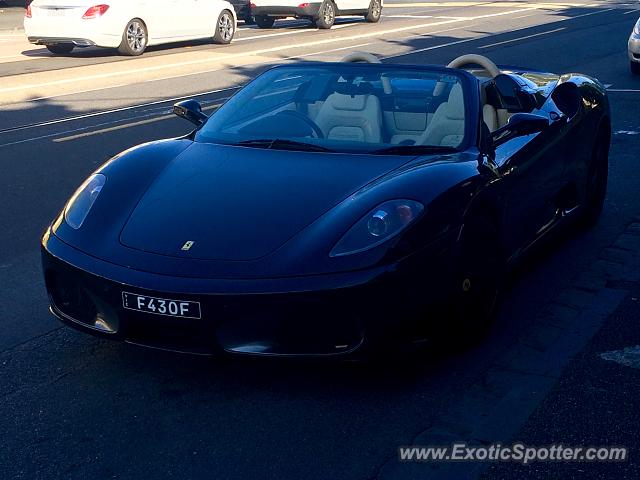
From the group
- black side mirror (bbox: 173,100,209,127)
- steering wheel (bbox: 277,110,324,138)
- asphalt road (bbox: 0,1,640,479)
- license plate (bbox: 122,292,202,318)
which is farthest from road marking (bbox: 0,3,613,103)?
license plate (bbox: 122,292,202,318)

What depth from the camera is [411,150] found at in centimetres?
525

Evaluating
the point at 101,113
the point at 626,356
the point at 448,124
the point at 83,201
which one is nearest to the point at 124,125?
the point at 101,113

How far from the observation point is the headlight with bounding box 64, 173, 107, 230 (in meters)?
4.81

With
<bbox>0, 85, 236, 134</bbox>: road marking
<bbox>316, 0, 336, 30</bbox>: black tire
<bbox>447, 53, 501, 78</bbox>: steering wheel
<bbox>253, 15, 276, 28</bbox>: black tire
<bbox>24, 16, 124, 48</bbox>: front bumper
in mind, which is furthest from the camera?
<bbox>253, 15, 276, 28</bbox>: black tire

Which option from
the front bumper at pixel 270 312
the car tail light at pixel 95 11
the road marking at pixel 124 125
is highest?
the front bumper at pixel 270 312

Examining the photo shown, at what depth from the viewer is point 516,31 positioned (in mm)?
24266

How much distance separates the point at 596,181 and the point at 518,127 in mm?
1822

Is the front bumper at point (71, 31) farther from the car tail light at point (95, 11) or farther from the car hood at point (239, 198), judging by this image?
the car hood at point (239, 198)

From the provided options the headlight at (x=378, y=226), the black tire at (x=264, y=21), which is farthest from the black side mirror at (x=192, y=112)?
the black tire at (x=264, y=21)

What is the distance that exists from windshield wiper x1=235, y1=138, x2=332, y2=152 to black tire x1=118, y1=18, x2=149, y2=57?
14886 mm

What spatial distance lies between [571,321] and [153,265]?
2202mm

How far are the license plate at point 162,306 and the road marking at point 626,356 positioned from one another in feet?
6.21

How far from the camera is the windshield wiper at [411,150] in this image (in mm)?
5219

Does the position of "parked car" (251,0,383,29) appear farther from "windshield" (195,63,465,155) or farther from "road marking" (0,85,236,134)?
"windshield" (195,63,465,155)
